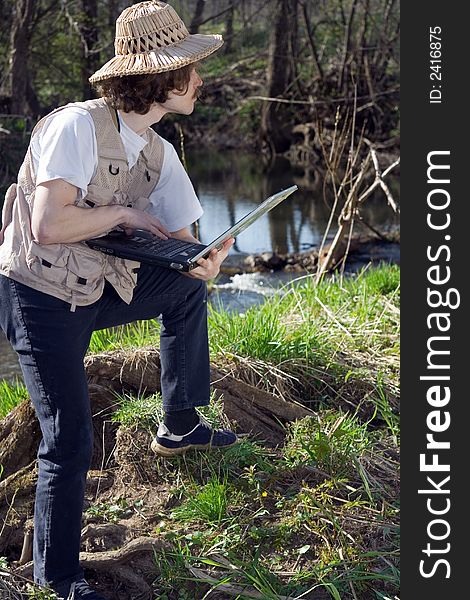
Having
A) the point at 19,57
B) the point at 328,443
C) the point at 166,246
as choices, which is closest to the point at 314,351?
the point at 328,443

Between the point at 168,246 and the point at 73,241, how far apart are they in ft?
1.14

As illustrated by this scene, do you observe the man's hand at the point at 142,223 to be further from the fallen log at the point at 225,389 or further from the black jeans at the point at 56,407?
the fallen log at the point at 225,389

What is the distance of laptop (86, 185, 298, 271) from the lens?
2.89 meters

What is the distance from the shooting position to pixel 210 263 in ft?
10.2

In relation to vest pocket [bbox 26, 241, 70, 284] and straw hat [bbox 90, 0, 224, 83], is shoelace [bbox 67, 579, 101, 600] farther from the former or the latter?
straw hat [bbox 90, 0, 224, 83]

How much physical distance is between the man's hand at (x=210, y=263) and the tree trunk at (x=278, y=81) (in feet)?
42.7

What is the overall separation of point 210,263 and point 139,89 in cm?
61

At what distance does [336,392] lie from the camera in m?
4.26

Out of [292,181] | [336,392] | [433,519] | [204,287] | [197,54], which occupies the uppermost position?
[197,54]

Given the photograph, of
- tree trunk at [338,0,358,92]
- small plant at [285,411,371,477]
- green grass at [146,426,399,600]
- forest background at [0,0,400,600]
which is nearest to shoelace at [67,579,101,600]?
forest background at [0,0,400,600]

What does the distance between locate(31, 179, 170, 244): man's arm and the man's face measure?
1.24ft

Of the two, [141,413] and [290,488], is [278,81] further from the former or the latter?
[290,488]

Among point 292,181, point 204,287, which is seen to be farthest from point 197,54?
point 292,181

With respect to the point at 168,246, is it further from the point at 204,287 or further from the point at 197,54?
the point at 197,54
